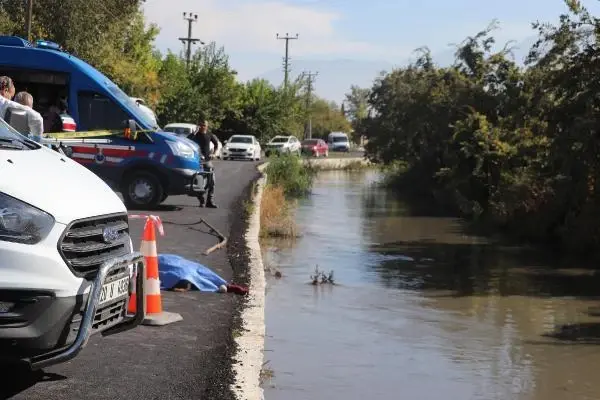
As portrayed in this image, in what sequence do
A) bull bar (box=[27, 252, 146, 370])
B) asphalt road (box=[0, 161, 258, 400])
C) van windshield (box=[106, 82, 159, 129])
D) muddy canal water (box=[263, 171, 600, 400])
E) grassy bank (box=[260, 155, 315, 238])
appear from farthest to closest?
grassy bank (box=[260, 155, 315, 238]), van windshield (box=[106, 82, 159, 129]), muddy canal water (box=[263, 171, 600, 400]), asphalt road (box=[0, 161, 258, 400]), bull bar (box=[27, 252, 146, 370])

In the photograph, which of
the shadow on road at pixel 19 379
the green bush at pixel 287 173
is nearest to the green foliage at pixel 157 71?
the green bush at pixel 287 173

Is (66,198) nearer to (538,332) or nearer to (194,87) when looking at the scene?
(538,332)

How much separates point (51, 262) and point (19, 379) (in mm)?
1547

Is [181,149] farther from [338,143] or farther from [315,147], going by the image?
[338,143]

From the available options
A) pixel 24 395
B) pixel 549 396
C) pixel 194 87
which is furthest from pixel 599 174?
pixel 194 87

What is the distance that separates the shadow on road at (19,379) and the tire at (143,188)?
39.3 ft

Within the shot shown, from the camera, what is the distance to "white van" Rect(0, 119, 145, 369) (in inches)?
192

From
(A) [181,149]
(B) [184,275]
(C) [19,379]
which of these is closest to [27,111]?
(B) [184,275]

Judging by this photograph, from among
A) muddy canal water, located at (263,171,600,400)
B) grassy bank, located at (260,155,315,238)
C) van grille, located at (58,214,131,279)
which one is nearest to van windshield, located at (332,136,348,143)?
grassy bank, located at (260,155,315,238)

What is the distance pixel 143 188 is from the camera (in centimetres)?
1827

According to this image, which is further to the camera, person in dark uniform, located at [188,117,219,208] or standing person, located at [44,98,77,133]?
person in dark uniform, located at [188,117,219,208]

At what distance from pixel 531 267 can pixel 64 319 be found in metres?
16.6

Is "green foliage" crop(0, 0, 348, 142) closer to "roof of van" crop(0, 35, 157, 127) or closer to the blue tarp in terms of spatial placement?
"roof of van" crop(0, 35, 157, 127)

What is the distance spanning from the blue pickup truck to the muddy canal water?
104 inches
